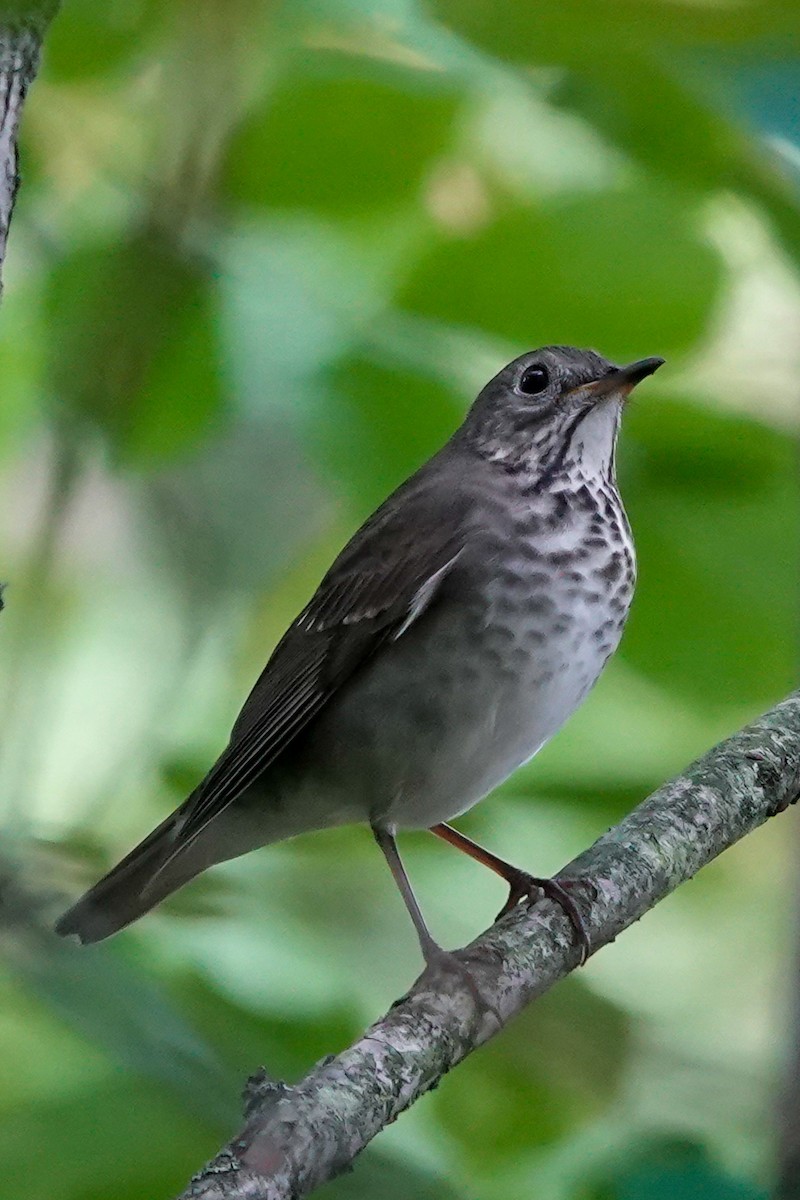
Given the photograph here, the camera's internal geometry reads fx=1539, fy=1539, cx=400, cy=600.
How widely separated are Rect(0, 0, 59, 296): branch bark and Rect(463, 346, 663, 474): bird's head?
154 cm

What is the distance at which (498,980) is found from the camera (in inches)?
110

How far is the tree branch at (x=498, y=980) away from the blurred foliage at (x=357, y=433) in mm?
87

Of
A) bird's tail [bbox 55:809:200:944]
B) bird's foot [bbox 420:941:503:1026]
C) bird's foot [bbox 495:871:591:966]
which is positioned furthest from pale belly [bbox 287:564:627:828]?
bird's foot [bbox 420:941:503:1026]

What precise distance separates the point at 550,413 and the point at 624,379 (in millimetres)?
629

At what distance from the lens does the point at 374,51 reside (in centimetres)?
283

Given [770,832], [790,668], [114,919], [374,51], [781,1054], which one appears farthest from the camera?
[770,832]

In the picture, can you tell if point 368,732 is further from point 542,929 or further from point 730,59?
point 730,59

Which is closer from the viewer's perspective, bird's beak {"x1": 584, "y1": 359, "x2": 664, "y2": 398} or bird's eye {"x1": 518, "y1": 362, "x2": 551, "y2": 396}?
bird's beak {"x1": 584, "y1": 359, "x2": 664, "y2": 398}

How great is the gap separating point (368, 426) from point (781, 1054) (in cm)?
160

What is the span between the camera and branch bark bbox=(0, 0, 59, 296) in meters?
2.28

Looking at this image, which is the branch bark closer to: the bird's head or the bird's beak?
the bird's beak

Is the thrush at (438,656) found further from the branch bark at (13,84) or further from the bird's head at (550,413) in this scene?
the branch bark at (13,84)

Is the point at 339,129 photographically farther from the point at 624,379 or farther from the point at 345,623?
the point at 345,623

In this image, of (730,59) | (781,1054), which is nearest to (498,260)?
(730,59)
